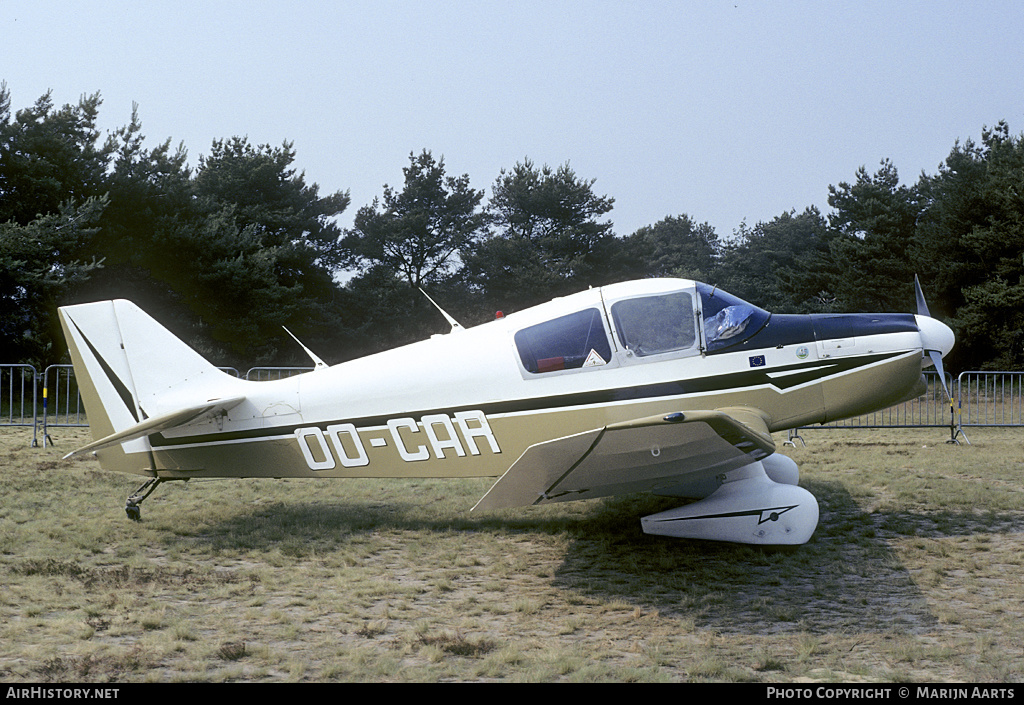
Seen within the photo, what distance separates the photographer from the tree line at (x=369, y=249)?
24.5 metres

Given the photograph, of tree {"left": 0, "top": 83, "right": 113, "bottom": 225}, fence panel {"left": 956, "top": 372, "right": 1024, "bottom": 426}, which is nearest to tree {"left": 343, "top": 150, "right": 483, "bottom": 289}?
tree {"left": 0, "top": 83, "right": 113, "bottom": 225}

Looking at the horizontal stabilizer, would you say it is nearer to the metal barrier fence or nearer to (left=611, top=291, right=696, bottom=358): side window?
(left=611, top=291, right=696, bottom=358): side window

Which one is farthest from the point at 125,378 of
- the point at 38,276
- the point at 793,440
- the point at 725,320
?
the point at 38,276

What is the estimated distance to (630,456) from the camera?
470 cm

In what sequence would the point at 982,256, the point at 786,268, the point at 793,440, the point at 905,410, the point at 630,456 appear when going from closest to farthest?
the point at 630,456 < the point at 793,440 < the point at 905,410 < the point at 982,256 < the point at 786,268

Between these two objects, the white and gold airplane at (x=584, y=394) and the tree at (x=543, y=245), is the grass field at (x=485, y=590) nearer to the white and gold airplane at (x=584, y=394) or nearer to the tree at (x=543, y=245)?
the white and gold airplane at (x=584, y=394)

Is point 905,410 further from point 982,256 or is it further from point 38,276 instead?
point 38,276

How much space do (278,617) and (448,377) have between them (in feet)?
7.73

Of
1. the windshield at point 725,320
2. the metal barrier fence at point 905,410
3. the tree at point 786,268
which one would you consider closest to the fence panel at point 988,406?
the metal barrier fence at point 905,410

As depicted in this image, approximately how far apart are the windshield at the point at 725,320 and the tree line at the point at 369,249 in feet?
71.1

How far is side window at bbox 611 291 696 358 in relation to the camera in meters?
5.81

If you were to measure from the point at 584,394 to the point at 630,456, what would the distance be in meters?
1.17

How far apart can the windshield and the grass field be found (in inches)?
68.6

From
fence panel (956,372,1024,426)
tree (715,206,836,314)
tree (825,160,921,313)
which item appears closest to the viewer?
fence panel (956,372,1024,426)
